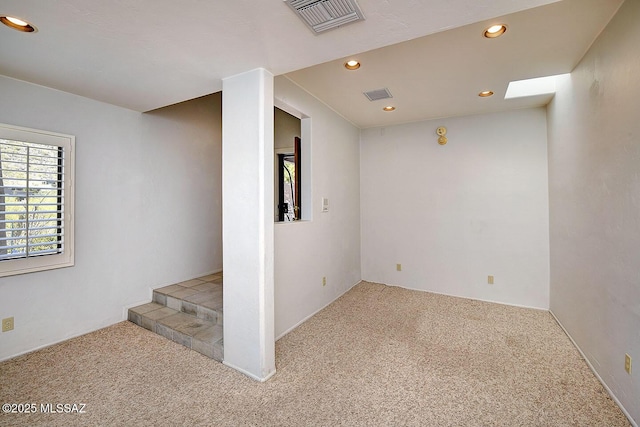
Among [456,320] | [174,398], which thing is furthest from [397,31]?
[456,320]

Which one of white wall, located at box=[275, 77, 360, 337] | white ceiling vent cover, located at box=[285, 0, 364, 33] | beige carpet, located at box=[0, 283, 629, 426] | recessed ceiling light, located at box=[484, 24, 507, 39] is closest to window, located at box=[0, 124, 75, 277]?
beige carpet, located at box=[0, 283, 629, 426]

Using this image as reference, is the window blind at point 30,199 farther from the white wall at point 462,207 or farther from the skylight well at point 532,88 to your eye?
the skylight well at point 532,88

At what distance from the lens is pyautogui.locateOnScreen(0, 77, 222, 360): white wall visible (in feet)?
7.95

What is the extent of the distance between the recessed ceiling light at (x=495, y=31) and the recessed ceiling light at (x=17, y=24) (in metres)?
2.91

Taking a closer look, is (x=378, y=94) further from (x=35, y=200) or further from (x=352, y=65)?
(x=35, y=200)

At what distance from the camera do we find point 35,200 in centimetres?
239

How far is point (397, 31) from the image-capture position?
161cm

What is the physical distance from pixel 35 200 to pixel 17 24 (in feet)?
4.80

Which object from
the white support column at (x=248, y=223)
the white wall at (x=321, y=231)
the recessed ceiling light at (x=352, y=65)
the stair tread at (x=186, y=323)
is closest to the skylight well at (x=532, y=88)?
the recessed ceiling light at (x=352, y=65)

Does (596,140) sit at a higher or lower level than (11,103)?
lower

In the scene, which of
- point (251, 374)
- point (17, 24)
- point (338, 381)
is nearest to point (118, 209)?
point (17, 24)

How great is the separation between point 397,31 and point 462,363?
2525mm

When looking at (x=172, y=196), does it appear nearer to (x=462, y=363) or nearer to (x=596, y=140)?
(x=462, y=363)

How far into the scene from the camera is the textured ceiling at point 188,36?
1.43 m
